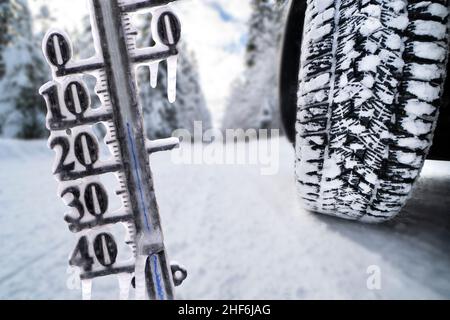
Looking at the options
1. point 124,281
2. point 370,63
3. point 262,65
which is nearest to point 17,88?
point 262,65

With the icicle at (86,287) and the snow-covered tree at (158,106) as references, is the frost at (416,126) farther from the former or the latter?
the snow-covered tree at (158,106)

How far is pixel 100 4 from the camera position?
869 millimetres

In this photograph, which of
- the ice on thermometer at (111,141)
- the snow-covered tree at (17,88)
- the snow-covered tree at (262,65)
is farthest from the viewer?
the snow-covered tree at (262,65)

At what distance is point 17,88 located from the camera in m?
10.9

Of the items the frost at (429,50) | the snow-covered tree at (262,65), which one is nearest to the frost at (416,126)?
the frost at (429,50)

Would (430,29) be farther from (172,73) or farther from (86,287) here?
(86,287)

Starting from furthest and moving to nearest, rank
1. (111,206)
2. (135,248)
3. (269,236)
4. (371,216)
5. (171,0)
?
(111,206), (269,236), (371,216), (135,248), (171,0)

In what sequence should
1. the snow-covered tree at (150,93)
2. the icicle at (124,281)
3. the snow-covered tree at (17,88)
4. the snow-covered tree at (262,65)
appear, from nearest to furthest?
the icicle at (124,281) < the snow-covered tree at (17,88) < the snow-covered tree at (150,93) < the snow-covered tree at (262,65)

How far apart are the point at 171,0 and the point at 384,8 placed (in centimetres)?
71

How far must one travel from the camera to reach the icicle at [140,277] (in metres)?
0.92

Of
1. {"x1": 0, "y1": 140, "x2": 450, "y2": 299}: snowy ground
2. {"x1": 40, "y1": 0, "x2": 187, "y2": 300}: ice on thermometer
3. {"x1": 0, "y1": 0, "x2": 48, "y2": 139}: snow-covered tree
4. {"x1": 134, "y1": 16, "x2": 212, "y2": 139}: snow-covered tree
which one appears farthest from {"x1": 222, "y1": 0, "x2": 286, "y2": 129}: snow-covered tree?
{"x1": 40, "y1": 0, "x2": 187, "y2": 300}: ice on thermometer

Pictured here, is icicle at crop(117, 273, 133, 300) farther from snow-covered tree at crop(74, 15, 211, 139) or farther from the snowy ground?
snow-covered tree at crop(74, 15, 211, 139)
